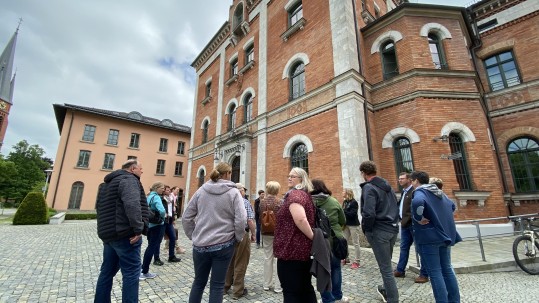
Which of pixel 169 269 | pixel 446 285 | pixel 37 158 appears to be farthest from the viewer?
pixel 37 158

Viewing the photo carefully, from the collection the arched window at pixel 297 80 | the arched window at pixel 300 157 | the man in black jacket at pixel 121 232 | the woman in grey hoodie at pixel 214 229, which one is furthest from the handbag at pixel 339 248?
the arched window at pixel 297 80

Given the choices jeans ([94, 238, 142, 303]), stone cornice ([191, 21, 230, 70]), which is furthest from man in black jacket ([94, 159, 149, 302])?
stone cornice ([191, 21, 230, 70])

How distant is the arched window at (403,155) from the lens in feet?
28.5

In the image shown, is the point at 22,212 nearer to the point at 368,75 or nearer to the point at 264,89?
the point at 264,89

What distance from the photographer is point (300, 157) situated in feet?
35.3

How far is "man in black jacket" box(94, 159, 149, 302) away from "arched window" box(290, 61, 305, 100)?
968cm

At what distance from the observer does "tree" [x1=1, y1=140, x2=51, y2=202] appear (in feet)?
120

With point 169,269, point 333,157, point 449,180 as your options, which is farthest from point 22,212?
point 449,180

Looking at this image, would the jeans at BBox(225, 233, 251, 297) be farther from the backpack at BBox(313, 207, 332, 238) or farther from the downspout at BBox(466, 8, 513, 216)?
the downspout at BBox(466, 8, 513, 216)

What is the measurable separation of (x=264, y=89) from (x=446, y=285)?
38.2ft

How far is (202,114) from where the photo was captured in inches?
786

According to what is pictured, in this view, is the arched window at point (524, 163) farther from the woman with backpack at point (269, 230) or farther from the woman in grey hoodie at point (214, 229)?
the woman in grey hoodie at point (214, 229)

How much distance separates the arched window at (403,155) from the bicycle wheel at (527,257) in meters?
3.66

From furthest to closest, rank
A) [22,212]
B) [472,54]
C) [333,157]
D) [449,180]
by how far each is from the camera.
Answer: [22,212]
[472,54]
[333,157]
[449,180]
